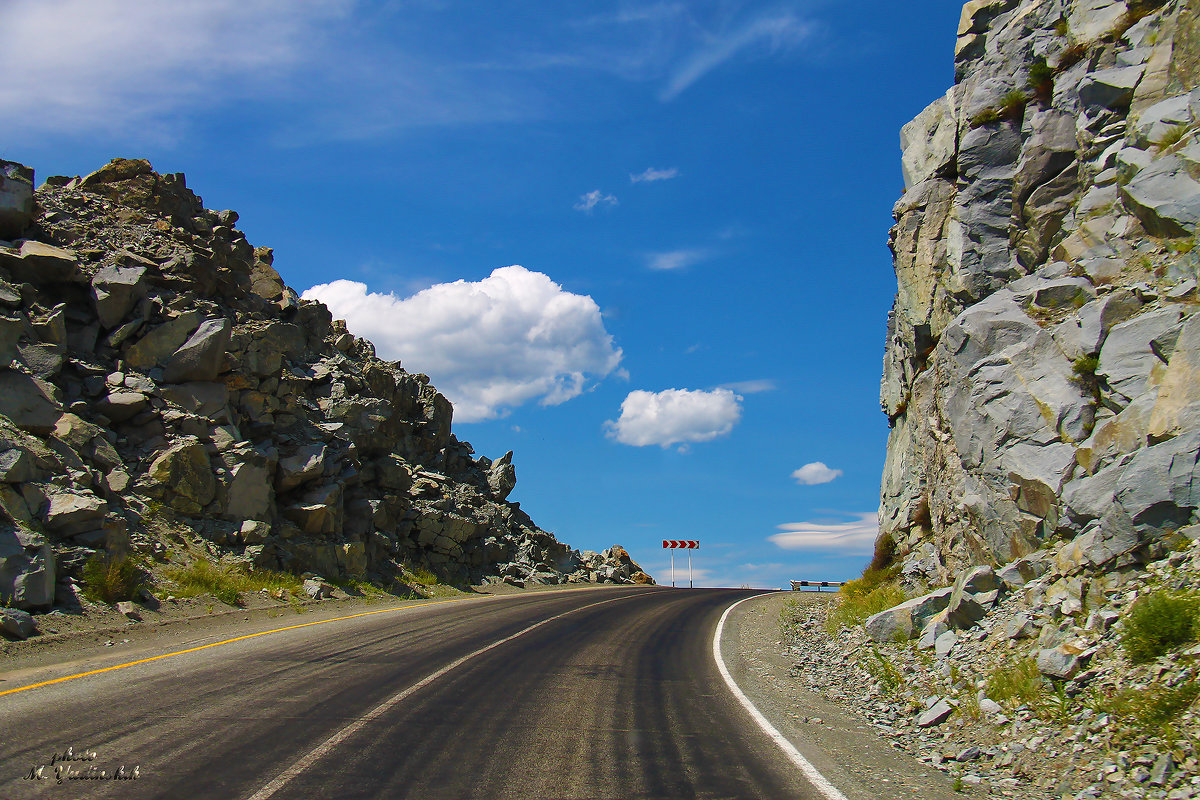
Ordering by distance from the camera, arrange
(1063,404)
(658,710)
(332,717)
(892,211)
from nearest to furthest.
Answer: (332,717)
(658,710)
(1063,404)
(892,211)

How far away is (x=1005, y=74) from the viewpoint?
60.1ft

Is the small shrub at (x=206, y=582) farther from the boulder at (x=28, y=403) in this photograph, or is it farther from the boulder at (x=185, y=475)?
the boulder at (x=28, y=403)

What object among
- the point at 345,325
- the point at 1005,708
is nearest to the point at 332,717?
the point at 1005,708

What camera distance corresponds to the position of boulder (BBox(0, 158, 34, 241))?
21172mm

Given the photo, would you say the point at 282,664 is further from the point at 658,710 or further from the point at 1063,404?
the point at 1063,404

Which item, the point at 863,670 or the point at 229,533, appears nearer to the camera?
the point at 863,670

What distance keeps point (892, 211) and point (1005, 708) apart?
1991 cm

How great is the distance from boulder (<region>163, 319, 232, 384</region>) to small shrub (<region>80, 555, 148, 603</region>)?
8.12 m

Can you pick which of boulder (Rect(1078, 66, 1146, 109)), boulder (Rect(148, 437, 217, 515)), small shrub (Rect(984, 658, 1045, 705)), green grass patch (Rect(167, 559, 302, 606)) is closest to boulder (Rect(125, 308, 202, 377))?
boulder (Rect(148, 437, 217, 515))

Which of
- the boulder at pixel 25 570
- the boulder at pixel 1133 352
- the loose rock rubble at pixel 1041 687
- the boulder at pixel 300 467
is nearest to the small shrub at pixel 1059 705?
the loose rock rubble at pixel 1041 687

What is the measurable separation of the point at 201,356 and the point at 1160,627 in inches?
985

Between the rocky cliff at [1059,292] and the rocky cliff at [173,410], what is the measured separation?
18602 millimetres

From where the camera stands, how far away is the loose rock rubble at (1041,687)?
20.2 feet

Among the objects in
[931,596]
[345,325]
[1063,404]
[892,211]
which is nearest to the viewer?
[1063,404]
